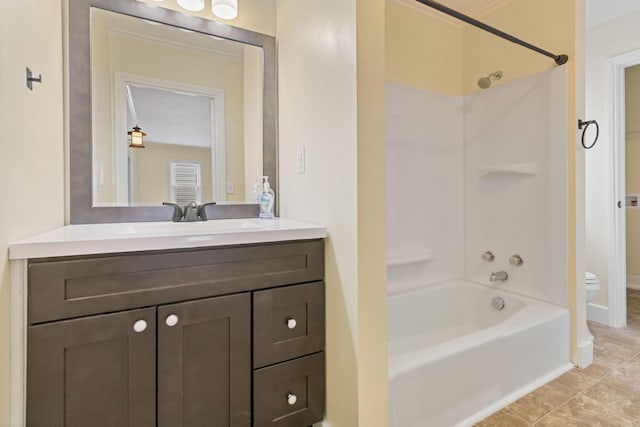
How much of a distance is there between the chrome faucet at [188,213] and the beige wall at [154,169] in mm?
83

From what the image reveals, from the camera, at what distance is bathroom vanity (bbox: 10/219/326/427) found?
2.88 ft

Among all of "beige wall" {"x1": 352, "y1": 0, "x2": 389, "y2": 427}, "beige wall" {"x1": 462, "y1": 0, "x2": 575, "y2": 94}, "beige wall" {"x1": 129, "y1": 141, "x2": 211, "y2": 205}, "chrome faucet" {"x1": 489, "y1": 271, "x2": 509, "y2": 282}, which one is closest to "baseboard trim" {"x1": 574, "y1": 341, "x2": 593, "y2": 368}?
"chrome faucet" {"x1": 489, "y1": 271, "x2": 509, "y2": 282}

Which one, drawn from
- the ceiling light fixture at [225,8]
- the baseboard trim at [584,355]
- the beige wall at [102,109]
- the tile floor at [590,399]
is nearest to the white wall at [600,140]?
the tile floor at [590,399]

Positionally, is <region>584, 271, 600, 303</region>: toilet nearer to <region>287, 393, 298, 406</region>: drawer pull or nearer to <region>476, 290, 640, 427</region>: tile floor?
<region>476, 290, 640, 427</region>: tile floor

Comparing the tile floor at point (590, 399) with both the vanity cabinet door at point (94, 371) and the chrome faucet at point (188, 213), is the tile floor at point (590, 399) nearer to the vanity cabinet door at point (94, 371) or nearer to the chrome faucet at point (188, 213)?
the vanity cabinet door at point (94, 371)

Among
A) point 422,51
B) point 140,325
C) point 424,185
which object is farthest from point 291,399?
point 422,51

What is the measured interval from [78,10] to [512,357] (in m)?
2.68

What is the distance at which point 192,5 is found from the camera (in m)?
1.61

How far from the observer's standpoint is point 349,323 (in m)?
1.18

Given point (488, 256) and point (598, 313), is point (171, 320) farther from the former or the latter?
point (598, 313)

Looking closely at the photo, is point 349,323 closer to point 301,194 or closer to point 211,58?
point 301,194

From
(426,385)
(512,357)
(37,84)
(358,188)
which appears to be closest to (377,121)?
Answer: (358,188)

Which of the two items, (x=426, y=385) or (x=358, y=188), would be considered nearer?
(x=358, y=188)

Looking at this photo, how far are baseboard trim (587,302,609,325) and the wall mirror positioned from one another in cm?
280
